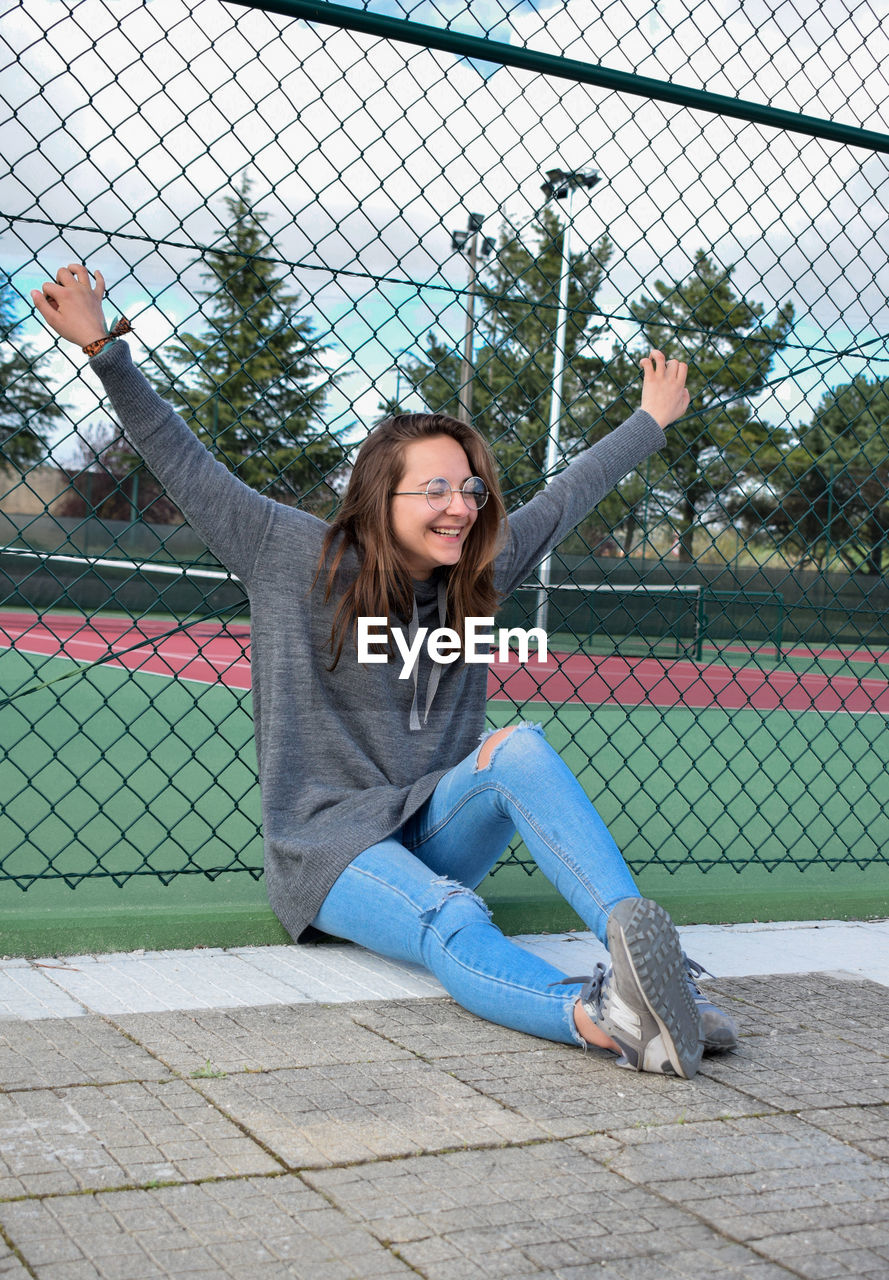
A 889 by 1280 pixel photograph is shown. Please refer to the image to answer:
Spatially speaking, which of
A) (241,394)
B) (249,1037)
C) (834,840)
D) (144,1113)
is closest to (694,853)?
(834,840)

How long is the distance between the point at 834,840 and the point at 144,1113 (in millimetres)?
3415

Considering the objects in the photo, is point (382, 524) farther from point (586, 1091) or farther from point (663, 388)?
point (586, 1091)

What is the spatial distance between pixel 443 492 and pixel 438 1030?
1.05 meters

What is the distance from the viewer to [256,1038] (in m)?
2.23

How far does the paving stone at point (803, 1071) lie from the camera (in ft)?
6.90

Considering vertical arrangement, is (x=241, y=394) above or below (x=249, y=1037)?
above

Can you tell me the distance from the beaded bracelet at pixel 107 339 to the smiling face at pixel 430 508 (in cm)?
60

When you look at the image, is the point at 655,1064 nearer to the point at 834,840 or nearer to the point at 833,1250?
the point at 833,1250

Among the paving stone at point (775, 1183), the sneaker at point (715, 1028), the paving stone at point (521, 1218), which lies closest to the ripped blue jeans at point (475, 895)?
the sneaker at point (715, 1028)

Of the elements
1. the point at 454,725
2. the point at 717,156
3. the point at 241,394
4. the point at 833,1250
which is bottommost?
the point at 833,1250

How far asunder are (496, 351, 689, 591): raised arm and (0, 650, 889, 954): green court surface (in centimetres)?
56

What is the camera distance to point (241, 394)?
20.1m

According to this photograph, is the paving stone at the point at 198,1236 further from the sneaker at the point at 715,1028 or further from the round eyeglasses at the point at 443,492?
the round eyeglasses at the point at 443,492

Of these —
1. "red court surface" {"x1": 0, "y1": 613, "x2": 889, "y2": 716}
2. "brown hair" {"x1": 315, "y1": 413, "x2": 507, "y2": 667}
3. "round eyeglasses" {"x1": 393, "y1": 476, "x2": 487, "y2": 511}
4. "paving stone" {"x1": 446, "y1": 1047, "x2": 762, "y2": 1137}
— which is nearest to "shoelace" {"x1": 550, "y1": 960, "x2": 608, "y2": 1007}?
"paving stone" {"x1": 446, "y1": 1047, "x2": 762, "y2": 1137}
